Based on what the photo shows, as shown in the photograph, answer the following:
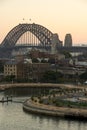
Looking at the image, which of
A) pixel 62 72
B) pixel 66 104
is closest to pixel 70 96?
pixel 66 104

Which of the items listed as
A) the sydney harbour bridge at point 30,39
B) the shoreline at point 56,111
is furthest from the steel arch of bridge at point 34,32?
the shoreline at point 56,111

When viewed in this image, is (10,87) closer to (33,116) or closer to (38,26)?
(33,116)

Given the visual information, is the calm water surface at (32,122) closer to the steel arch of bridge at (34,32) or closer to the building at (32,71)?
the building at (32,71)

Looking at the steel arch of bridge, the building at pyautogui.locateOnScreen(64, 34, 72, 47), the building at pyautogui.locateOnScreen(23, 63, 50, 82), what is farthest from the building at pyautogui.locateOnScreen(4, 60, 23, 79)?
the building at pyautogui.locateOnScreen(64, 34, 72, 47)

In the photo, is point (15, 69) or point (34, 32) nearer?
point (15, 69)

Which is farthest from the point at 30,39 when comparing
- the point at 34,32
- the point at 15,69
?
the point at 15,69

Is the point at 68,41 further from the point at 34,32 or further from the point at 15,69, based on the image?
the point at 15,69
